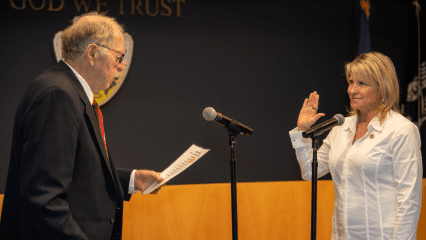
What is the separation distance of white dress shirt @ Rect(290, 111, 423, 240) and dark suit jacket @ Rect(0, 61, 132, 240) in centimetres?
129

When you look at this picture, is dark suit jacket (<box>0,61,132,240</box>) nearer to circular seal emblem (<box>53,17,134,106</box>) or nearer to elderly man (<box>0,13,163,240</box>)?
elderly man (<box>0,13,163,240</box>)

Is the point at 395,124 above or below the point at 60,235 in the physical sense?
above

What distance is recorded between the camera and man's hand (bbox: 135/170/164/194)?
1.70m

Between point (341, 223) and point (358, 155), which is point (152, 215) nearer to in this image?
point (341, 223)

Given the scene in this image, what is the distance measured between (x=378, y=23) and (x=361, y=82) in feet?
5.91

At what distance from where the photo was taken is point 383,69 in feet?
Result: 6.02

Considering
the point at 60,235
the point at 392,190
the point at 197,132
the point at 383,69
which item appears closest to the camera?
the point at 60,235

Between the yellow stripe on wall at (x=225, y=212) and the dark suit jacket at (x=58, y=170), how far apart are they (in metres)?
1.18

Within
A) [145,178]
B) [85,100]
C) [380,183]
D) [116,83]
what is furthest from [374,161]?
[116,83]

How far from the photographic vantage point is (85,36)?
1.32 m

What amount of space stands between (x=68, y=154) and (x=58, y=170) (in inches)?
2.5

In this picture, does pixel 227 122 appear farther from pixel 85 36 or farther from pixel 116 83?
pixel 116 83

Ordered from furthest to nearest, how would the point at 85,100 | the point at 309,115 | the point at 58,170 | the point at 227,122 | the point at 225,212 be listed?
the point at 225,212, the point at 309,115, the point at 227,122, the point at 85,100, the point at 58,170

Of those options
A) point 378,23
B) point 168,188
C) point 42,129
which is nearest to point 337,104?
point 378,23
